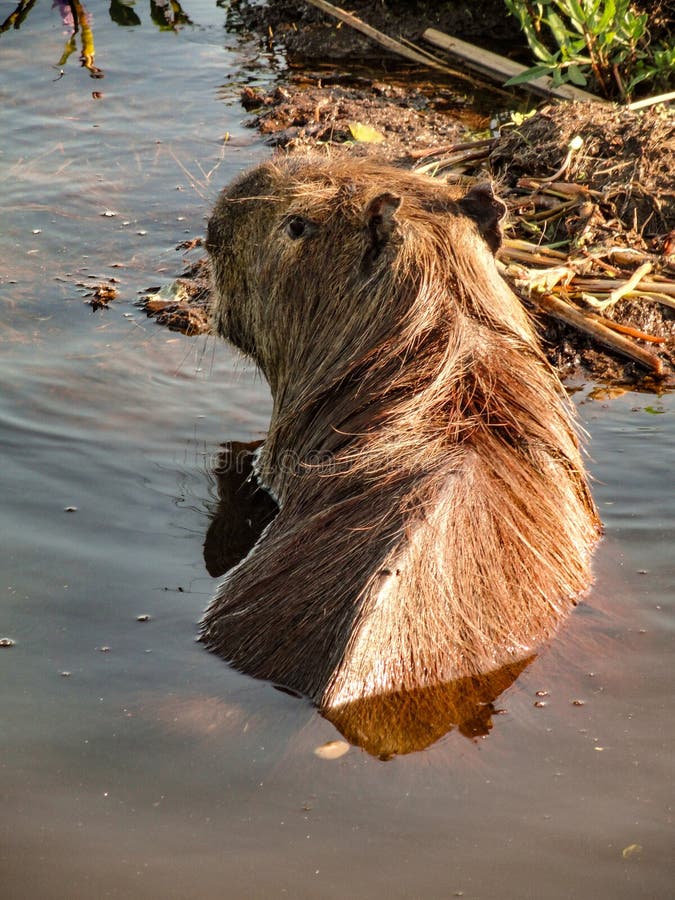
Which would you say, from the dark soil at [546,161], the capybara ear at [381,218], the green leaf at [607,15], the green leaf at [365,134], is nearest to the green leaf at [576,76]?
the green leaf at [607,15]

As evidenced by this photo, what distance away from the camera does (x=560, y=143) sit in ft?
17.4

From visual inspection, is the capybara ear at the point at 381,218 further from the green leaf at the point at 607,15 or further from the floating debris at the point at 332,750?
the green leaf at the point at 607,15

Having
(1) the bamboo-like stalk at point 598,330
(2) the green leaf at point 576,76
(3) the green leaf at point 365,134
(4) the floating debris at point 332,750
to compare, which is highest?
(2) the green leaf at point 576,76

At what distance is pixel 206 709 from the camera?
2.59 metres

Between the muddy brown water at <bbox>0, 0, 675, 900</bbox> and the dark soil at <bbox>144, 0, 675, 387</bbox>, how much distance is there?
0.29 metres

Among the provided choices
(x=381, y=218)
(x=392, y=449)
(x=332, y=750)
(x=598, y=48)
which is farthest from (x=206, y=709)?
(x=598, y=48)

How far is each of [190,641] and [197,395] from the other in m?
1.67

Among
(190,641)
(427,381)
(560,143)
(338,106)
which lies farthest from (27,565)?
(338,106)

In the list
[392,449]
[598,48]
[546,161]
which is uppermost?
[598,48]

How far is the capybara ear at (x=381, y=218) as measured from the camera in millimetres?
3021

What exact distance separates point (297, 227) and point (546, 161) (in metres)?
2.35

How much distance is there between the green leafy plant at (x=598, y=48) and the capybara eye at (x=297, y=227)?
3154mm

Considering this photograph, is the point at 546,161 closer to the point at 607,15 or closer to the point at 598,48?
the point at 607,15

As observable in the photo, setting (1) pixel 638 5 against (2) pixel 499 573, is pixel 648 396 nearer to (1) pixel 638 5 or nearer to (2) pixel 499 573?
(2) pixel 499 573
